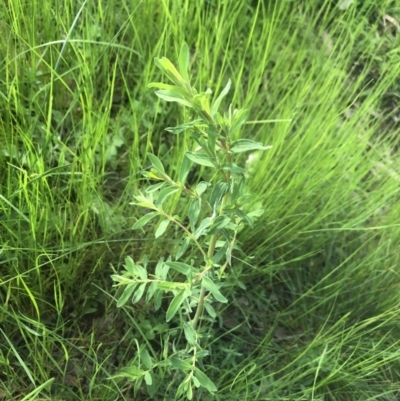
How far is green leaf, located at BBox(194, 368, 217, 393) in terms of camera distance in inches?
33.9

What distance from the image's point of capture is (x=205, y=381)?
867 millimetres

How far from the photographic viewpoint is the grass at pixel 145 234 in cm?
105

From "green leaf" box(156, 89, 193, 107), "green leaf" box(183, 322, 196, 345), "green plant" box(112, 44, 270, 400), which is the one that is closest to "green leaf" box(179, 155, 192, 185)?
"green plant" box(112, 44, 270, 400)

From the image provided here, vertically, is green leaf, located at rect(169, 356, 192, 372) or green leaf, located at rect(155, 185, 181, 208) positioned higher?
green leaf, located at rect(155, 185, 181, 208)

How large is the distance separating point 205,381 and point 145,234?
429mm

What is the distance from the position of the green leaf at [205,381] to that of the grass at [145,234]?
0.58ft

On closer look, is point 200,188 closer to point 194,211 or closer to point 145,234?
point 194,211

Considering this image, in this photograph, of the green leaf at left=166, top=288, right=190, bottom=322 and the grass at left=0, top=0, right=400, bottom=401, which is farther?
the grass at left=0, top=0, right=400, bottom=401

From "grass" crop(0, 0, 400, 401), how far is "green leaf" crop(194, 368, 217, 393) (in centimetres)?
18

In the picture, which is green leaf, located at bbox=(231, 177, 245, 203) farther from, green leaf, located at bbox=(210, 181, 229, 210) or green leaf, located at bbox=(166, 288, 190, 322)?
green leaf, located at bbox=(166, 288, 190, 322)

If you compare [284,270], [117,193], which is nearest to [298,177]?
[284,270]

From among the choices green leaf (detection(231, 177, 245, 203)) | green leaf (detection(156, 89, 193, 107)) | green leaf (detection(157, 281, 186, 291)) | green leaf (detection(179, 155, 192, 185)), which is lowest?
green leaf (detection(157, 281, 186, 291))

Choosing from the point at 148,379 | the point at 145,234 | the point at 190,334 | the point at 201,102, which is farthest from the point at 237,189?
the point at 145,234

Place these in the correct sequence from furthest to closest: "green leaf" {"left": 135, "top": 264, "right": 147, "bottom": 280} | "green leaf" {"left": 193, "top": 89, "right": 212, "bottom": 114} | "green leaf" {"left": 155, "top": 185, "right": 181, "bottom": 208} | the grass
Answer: the grass, "green leaf" {"left": 135, "top": 264, "right": 147, "bottom": 280}, "green leaf" {"left": 155, "top": 185, "right": 181, "bottom": 208}, "green leaf" {"left": 193, "top": 89, "right": 212, "bottom": 114}
